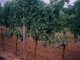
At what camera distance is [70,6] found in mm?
8586

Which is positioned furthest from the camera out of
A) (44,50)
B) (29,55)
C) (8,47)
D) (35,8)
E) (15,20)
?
(8,47)

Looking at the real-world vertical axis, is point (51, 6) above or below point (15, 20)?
above

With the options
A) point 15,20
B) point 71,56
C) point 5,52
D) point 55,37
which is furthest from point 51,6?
point 5,52

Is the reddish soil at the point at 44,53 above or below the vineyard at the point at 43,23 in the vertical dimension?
below

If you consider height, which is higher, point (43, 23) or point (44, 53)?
point (43, 23)

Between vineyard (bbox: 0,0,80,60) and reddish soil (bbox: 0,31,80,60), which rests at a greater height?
vineyard (bbox: 0,0,80,60)

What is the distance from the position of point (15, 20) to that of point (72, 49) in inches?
173

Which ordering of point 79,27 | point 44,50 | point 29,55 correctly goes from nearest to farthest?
point 79,27, point 29,55, point 44,50

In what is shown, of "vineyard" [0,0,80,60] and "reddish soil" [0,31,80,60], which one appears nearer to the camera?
"vineyard" [0,0,80,60]

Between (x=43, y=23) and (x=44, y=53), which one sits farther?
(x=44, y=53)

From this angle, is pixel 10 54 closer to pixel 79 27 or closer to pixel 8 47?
pixel 8 47

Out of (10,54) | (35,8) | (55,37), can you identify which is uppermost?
(35,8)

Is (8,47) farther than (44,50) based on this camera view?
Yes

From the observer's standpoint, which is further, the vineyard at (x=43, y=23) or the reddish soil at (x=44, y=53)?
the reddish soil at (x=44, y=53)
